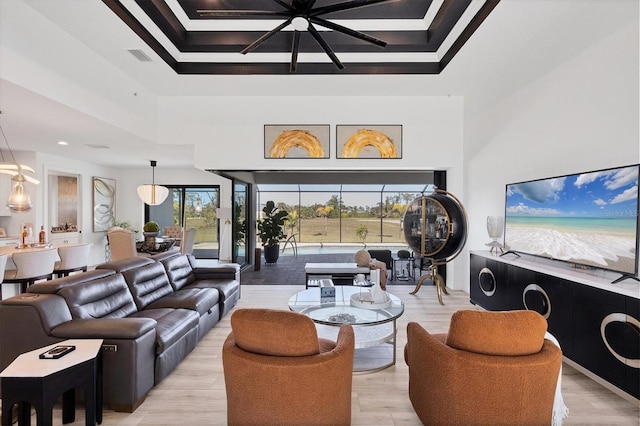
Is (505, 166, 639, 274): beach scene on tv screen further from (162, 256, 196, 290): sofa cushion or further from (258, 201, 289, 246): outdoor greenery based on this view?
(258, 201, 289, 246): outdoor greenery

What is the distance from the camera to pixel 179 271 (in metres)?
4.52

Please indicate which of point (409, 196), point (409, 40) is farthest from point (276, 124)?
point (409, 196)

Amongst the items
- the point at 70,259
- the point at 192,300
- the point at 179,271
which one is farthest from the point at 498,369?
the point at 70,259

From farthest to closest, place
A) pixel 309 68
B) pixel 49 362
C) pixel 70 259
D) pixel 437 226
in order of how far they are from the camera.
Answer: pixel 70 259, pixel 437 226, pixel 309 68, pixel 49 362

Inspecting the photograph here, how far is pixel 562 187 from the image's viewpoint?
11.0 ft

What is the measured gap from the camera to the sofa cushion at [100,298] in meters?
2.65

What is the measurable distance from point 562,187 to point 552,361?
2292 millimetres

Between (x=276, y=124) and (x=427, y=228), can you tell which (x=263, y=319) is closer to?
(x=427, y=228)

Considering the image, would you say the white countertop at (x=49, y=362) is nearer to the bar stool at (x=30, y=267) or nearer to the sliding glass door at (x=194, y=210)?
the bar stool at (x=30, y=267)

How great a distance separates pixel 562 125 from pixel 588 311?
6.85 ft

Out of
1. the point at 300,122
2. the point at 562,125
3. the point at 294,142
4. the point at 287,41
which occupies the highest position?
the point at 287,41

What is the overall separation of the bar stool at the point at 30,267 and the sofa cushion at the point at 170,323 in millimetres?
2119

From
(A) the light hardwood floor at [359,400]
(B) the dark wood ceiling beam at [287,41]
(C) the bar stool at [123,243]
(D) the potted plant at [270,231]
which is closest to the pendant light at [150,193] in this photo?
(C) the bar stool at [123,243]

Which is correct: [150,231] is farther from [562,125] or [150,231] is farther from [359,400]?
[562,125]
